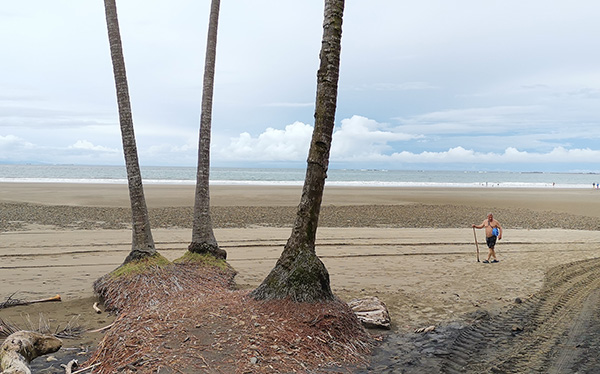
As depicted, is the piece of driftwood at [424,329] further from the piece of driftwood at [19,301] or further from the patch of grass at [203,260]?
the piece of driftwood at [19,301]

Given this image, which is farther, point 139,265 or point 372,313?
point 139,265

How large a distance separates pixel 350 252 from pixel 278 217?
8924mm

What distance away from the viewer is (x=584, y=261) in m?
12.5

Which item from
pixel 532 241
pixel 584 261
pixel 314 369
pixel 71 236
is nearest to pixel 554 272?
pixel 584 261

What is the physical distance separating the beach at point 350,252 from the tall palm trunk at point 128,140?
1.38m

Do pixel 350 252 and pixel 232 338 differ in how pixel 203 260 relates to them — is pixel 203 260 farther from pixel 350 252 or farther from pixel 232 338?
pixel 350 252

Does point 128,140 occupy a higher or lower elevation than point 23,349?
higher

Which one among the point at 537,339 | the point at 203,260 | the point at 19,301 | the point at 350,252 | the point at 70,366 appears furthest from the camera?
the point at 350,252

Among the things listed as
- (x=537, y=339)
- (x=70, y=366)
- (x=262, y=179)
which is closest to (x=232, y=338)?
(x=70, y=366)

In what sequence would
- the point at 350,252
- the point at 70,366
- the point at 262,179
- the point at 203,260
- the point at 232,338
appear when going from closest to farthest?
the point at 70,366 → the point at 232,338 → the point at 203,260 → the point at 350,252 → the point at 262,179

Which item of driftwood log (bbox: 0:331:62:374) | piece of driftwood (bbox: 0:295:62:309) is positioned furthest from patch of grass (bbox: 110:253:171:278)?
driftwood log (bbox: 0:331:62:374)

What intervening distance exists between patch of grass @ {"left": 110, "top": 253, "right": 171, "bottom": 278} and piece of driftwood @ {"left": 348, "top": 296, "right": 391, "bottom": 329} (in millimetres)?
3928

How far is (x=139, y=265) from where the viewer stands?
8750mm

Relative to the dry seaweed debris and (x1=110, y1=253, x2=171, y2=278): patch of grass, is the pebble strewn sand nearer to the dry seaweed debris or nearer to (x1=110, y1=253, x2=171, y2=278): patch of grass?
(x1=110, y1=253, x2=171, y2=278): patch of grass
